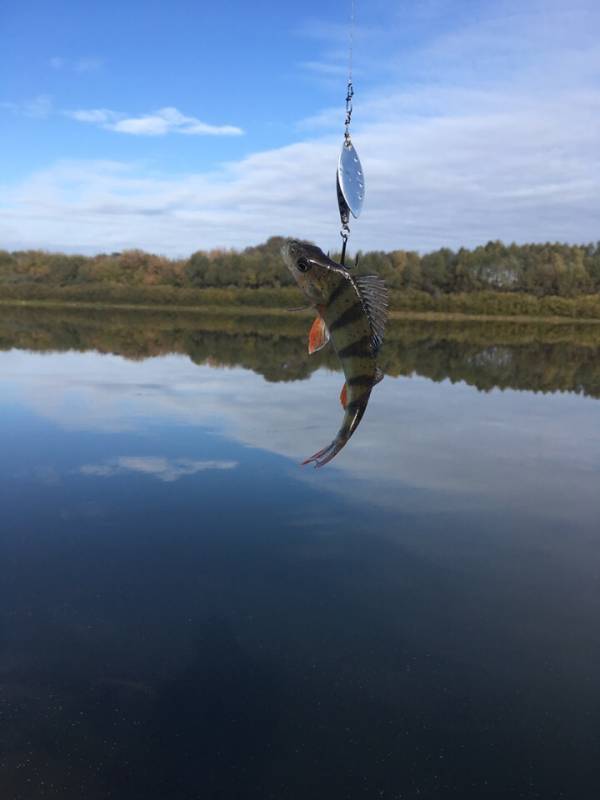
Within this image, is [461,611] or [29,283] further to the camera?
[29,283]

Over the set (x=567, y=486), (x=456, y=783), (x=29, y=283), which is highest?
(x=29, y=283)

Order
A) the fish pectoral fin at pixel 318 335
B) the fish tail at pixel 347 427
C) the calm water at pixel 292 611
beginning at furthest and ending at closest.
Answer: the calm water at pixel 292 611 < the fish pectoral fin at pixel 318 335 < the fish tail at pixel 347 427

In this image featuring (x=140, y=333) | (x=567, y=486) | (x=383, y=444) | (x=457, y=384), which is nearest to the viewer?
(x=567, y=486)

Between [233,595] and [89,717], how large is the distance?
7.67 feet

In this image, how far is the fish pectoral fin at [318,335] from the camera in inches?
95.0

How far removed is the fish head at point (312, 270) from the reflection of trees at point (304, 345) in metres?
18.4

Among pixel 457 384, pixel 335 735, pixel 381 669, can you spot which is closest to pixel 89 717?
pixel 335 735

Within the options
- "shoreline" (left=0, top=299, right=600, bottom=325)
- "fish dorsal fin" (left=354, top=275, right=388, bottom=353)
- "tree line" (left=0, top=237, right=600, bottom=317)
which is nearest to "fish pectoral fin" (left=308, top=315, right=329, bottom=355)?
"fish dorsal fin" (left=354, top=275, right=388, bottom=353)

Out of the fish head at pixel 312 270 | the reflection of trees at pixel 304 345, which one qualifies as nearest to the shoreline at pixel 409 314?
the reflection of trees at pixel 304 345

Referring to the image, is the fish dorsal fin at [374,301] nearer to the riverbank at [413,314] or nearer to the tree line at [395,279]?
the tree line at [395,279]

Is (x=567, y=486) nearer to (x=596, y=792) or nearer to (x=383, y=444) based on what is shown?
(x=383, y=444)

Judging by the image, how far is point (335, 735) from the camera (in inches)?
233

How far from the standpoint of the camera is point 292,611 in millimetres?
7801

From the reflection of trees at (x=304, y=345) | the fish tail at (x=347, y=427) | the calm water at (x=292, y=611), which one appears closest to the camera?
the fish tail at (x=347, y=427)
